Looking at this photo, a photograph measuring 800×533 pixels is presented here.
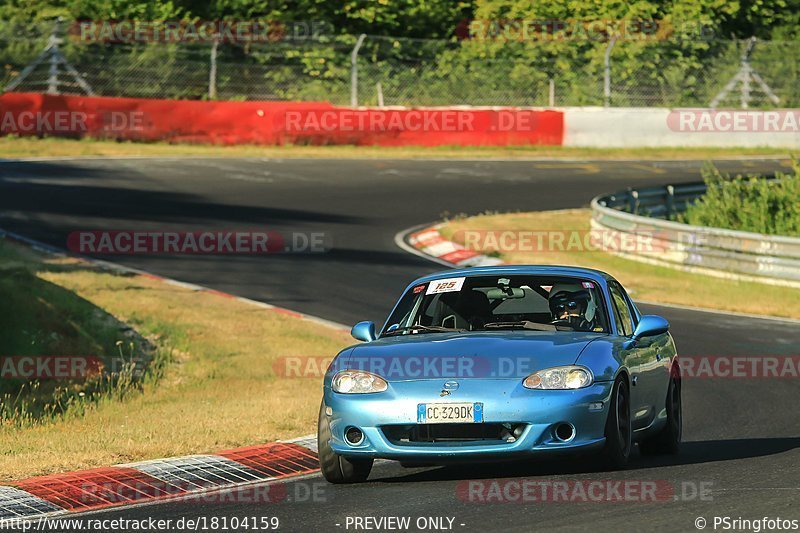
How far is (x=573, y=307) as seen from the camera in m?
9.74

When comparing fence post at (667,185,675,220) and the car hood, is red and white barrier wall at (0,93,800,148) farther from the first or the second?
the car hood

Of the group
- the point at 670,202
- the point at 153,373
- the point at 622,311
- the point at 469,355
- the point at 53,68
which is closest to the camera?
the point at 469,355

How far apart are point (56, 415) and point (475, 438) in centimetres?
583

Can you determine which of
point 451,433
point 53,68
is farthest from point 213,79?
point 451,433

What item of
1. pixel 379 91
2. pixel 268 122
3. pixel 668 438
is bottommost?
pixel 268 122

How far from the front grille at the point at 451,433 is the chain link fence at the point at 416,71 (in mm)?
29894

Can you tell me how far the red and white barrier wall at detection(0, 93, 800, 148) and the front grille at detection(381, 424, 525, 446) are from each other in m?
28.6

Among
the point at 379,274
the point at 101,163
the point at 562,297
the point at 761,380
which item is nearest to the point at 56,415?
the point at 562,297

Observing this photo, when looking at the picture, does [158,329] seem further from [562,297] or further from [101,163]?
[101,163]

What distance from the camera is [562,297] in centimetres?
983

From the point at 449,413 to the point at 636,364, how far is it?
5.43 feet

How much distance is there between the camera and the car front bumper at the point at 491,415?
8.21m

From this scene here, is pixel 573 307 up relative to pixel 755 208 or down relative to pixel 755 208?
up

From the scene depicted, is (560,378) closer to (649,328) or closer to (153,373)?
(649,328)
